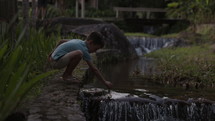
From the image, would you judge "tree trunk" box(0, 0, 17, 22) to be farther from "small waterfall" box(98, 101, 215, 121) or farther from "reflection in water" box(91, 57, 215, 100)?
"reflection in water" box(91, 57, 215, 100)

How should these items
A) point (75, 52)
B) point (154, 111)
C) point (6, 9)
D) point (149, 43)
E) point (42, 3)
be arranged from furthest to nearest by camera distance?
point (149, 43) < point (42, 3) < point (154, 111) < point (75, 52) < point (6, 9)

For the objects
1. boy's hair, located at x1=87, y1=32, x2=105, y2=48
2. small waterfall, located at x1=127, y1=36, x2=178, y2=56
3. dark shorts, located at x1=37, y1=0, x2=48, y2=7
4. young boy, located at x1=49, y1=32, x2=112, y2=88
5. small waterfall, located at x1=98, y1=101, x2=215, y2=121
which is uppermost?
dark shorts, located at x1=37, y1=0, x2=48, y2=7

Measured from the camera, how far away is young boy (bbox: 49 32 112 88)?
5.67 metres

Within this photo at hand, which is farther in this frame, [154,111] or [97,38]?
[154,111]

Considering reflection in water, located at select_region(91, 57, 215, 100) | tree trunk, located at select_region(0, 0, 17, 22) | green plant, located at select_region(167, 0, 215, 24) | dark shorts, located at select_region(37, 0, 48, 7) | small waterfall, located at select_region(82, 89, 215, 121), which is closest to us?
tree trunk, located at select_region(0, 0, 17, 22)

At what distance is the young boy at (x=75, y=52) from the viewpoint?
567cm

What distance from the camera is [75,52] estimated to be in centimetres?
573

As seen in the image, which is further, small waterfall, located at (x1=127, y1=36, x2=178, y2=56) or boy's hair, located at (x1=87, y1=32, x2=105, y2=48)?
small waterfall, located at (x1=127, y1=36, x2=178, y2=56)

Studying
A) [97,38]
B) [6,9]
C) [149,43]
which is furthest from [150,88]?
[149,43]

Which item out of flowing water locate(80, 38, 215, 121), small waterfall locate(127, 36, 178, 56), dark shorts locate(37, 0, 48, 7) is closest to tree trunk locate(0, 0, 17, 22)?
flowing water locate(80, 38, 215, 121)

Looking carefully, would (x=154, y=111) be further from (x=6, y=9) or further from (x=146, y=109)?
(x=6, y=9)

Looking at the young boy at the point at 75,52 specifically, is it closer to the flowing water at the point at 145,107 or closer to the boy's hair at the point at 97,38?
the boy's hair at the point at 97,38

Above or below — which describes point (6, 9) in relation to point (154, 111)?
above

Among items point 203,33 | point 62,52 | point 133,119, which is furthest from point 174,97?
point 203,33
